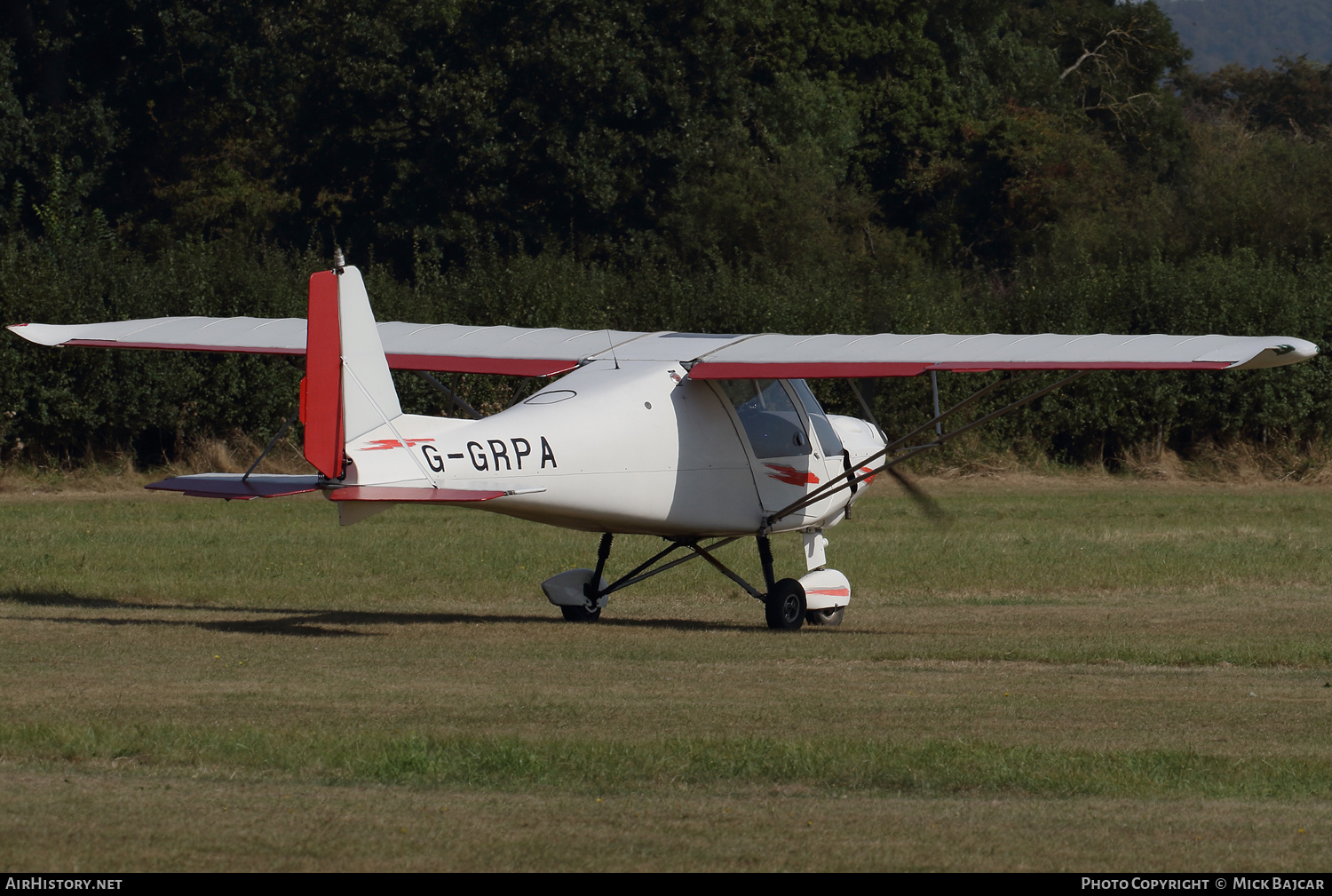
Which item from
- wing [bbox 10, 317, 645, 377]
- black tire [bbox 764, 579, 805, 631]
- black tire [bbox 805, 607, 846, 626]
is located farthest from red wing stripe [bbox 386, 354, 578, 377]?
black tire [bbox 805, 607, 846, 626]

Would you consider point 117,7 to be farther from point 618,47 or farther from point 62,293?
point 62,293

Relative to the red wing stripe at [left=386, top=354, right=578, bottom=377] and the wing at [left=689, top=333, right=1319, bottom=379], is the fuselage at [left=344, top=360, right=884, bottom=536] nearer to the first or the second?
the wing at [left=689, top=333, right=1319, bottom=379]

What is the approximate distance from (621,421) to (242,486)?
10.0 feet

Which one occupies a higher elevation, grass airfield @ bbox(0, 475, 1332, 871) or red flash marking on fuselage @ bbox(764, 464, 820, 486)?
red flash marking on fuselage @ bbox(764, 464, 820, 486)

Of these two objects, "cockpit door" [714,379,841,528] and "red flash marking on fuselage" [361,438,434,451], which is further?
"cockpit door" [714,379,841,528]

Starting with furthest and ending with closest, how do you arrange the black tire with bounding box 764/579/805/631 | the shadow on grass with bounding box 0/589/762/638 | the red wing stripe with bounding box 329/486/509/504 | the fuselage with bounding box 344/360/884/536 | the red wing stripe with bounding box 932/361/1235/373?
the black tire with bounding box 764/579/805/631 → the shadow on grass with bounding box 0/589/762/638 → the red wing stripe with bounding box 932/361/1235/373 → the fuselage with bounding box 344/360/884/536 → the red wing stripe with bounding box 329/486/509/504

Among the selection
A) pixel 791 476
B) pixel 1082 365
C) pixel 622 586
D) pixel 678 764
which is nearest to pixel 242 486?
pixel 622 586

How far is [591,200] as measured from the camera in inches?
1665

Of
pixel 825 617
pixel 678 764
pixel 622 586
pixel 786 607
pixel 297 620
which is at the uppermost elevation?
pixel 678 764

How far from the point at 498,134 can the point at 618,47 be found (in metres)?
3.80

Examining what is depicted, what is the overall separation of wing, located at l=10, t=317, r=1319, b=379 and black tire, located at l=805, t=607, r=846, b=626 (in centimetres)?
→ 238

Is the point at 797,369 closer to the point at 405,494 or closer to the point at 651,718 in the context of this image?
the point at 405,494

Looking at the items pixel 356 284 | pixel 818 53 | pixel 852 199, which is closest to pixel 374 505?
pixel 356 284

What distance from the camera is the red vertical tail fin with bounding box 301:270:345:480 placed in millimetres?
11383
